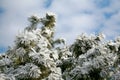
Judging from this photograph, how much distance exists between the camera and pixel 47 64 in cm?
1459

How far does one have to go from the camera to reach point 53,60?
1543 cm

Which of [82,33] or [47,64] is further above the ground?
[82,33]

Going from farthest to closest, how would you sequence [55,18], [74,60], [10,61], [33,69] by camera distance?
[55,18] → [74,60] → [10,61] → [33,69]

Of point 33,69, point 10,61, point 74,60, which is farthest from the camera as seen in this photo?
point 74,60

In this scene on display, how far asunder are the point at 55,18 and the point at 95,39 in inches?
106

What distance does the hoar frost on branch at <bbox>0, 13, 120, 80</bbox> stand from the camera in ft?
47.8

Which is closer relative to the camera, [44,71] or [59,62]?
[44,71]

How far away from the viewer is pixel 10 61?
15578 mm

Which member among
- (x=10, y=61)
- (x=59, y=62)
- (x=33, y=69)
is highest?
(x=59, y=62)

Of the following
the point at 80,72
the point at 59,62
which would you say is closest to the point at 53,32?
the point at 59,62

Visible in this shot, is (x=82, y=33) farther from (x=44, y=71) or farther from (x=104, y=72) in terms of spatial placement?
(x=44, y=71)

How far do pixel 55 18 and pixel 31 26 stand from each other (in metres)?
1.43

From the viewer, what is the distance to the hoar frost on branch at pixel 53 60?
47.8 feet

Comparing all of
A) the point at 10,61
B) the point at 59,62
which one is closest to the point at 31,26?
the point at 59,62
